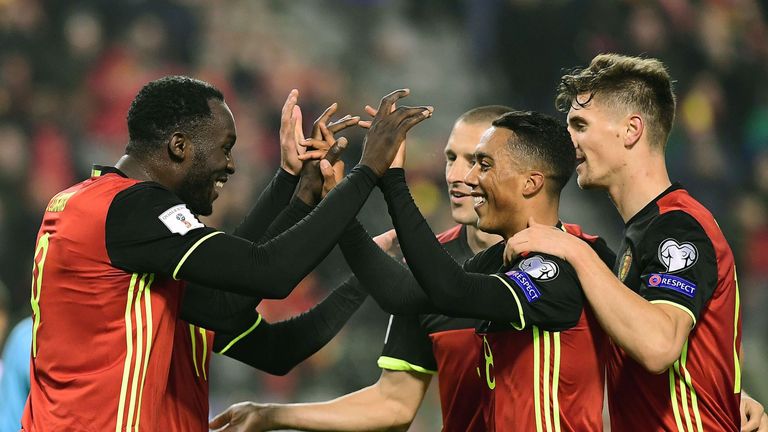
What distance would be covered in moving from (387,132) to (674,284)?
34.8 inches

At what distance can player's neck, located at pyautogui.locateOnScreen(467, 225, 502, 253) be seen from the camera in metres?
3.47

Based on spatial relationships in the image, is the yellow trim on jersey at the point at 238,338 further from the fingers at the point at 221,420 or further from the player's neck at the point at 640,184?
the player's neck at the point at 640,184

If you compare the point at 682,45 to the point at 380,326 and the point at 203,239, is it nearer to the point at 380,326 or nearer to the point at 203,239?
the point at 380,326

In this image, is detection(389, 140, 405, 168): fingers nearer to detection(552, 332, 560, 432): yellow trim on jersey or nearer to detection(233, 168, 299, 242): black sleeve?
detection(233, 168, 299, 242): black sleeve

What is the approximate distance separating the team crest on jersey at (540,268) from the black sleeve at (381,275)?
1.72 feet

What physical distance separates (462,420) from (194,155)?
1.20 meters

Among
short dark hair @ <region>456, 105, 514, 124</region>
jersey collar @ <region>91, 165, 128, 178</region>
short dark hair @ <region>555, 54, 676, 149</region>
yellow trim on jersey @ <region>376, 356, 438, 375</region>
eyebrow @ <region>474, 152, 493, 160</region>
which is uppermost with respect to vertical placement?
short dark hair @ <region>555, 54, 676, 149</region>

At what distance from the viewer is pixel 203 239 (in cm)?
241

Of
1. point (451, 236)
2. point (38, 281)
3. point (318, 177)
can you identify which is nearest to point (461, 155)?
point (451, 236)

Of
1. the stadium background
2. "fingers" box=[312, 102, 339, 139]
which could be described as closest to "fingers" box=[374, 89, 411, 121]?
"fingers" box=[312, 102, 339, 139]

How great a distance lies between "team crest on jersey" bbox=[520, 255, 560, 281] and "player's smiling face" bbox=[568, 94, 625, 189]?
0.43 meters

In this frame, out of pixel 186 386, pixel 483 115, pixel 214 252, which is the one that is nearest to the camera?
pixel 214 252

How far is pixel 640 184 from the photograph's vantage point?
2.75 meters

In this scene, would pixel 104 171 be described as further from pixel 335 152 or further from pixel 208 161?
pixel 335 152
